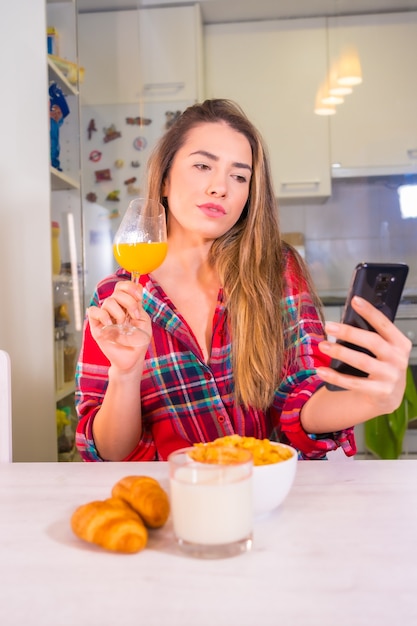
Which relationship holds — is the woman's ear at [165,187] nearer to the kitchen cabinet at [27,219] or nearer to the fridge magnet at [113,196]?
the kitchen cabinet at [27,219]

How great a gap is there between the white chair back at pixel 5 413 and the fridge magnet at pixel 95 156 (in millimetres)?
2141

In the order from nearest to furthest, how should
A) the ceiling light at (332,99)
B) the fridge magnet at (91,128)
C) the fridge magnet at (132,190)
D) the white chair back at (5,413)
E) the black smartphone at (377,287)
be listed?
the black smartphone at (377,287), the white chair back at (5,413), the fridge magnet at (91,128), the fridge magnet at (132,190), the ceiling light at (332,99)

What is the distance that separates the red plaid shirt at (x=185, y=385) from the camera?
1.34 metres

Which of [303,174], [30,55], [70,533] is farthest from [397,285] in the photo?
[303,174]

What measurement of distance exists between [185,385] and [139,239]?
0.35 metres

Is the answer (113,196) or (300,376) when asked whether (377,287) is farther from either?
(113,196)

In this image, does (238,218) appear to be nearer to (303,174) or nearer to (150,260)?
(150,260)

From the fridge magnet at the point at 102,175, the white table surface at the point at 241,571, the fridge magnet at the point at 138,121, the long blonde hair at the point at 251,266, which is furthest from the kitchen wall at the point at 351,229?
the white table surface at the point at 241,571

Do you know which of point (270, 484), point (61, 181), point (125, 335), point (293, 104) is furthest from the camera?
point (293, 104)

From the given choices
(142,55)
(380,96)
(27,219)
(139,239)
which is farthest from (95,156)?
(139,239)

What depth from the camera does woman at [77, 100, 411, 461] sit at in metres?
1.26

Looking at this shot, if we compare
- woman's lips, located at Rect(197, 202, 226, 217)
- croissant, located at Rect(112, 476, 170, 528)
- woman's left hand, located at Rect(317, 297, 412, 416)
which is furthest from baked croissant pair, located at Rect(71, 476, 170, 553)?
woman's lips, located at Rect(197, 202, 226, 217)

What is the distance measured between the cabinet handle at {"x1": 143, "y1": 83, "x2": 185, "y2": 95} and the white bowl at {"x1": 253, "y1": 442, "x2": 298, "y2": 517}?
2.88 metres

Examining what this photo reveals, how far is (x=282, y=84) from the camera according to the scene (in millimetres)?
3408
